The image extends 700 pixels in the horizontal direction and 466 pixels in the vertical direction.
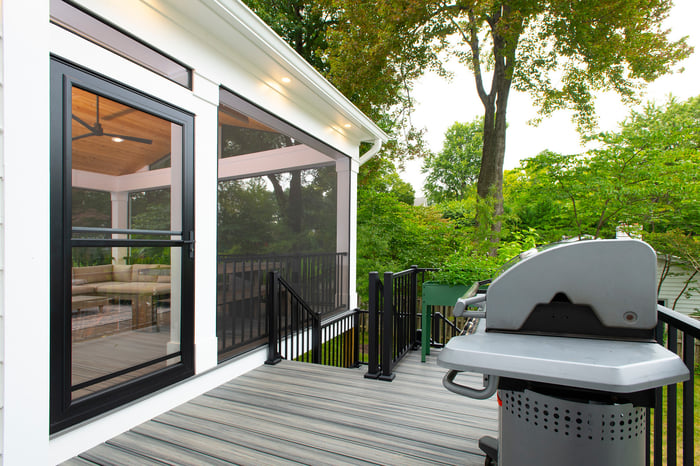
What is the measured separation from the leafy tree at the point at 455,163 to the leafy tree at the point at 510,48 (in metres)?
12.8

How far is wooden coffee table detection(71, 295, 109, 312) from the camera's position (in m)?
2.02

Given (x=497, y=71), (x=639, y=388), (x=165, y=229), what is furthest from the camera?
(x=497, y=71)

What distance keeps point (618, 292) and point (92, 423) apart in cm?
253

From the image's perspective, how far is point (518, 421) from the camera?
3.43 feet

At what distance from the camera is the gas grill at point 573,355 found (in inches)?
35.1

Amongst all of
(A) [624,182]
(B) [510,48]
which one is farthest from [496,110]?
(A) [624,182]

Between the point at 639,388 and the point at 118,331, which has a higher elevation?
the point at 639,388

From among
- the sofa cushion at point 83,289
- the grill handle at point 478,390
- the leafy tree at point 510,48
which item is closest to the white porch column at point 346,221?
the leafy tree at point 510,48

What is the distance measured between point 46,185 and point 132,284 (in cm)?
88

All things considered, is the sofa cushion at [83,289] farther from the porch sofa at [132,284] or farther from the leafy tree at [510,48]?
the leafy tree at [510,48]

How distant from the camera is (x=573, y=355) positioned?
3.01 ft

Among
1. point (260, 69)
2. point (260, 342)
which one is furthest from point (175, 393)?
point (260, 69)

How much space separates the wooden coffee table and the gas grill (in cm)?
203

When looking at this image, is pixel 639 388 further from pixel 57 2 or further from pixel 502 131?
pixel 502 131
